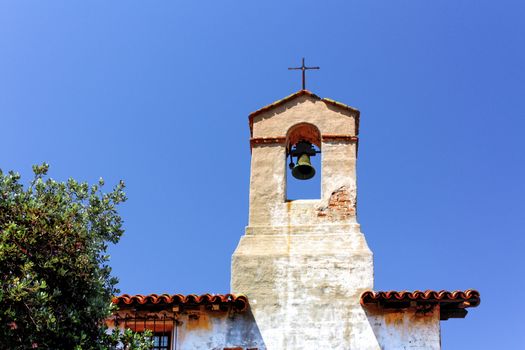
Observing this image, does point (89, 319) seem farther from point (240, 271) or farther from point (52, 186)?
point (240, 271)

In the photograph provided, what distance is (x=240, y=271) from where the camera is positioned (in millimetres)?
11695

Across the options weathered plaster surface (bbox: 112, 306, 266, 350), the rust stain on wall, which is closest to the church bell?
the rust stain on wall

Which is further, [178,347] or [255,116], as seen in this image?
[255,116]

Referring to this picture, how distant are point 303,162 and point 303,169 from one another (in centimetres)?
13

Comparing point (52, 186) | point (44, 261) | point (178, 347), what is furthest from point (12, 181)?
point (178, 347)

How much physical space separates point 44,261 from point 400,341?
17.3 feet

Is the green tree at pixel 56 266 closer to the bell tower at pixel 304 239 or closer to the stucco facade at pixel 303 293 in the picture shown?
the stucco facade at pixel 303 293

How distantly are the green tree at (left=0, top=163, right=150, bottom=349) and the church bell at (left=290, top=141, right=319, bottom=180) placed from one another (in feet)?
14.1

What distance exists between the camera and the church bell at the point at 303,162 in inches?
514

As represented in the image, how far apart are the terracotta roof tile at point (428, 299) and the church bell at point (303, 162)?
287cm

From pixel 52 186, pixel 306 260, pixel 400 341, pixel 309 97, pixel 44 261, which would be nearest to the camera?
pixel 44 261

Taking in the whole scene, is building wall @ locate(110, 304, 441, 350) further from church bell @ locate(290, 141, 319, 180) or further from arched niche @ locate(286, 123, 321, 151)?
arched niche @ locate(286, 123, 321, 151)

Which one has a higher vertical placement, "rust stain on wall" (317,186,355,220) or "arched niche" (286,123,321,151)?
"arched niche" (286,123,321,151)

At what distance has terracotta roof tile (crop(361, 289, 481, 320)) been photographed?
10641mm
